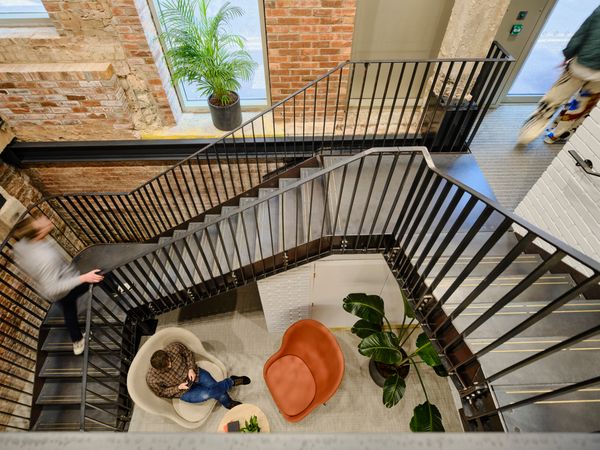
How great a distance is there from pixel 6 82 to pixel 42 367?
3.05m

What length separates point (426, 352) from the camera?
9.66 feet

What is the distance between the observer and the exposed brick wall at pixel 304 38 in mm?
3287

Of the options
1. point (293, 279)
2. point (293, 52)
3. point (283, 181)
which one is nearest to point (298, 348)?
point (293, 279)

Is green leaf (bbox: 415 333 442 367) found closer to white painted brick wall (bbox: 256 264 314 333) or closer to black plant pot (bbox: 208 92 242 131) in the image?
white painted brick wall (bbox: 256 264 314 333)

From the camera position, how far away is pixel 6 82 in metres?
3.62

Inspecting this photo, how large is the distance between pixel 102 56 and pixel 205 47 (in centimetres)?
133

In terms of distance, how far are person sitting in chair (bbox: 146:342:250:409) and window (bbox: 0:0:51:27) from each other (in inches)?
146

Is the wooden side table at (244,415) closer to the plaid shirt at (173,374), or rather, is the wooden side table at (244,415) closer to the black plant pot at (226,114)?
the plaid shirt at (173,374)

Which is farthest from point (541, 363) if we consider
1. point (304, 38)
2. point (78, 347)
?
point (78, 347)

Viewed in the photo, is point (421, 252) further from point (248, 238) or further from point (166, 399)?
point (166, 399)

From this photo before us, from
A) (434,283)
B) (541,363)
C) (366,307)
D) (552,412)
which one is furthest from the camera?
(366,307)

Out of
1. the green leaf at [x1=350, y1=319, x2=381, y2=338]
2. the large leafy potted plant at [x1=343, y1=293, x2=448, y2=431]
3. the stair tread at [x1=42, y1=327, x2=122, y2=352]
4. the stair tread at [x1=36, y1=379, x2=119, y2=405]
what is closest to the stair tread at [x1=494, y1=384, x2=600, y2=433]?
the large leafy potted plant at [x1=343, y1=293, x2=448, y2=431]

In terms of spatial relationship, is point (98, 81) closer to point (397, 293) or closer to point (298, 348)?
point (298, 348)

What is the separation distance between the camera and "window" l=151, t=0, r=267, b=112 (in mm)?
3553
